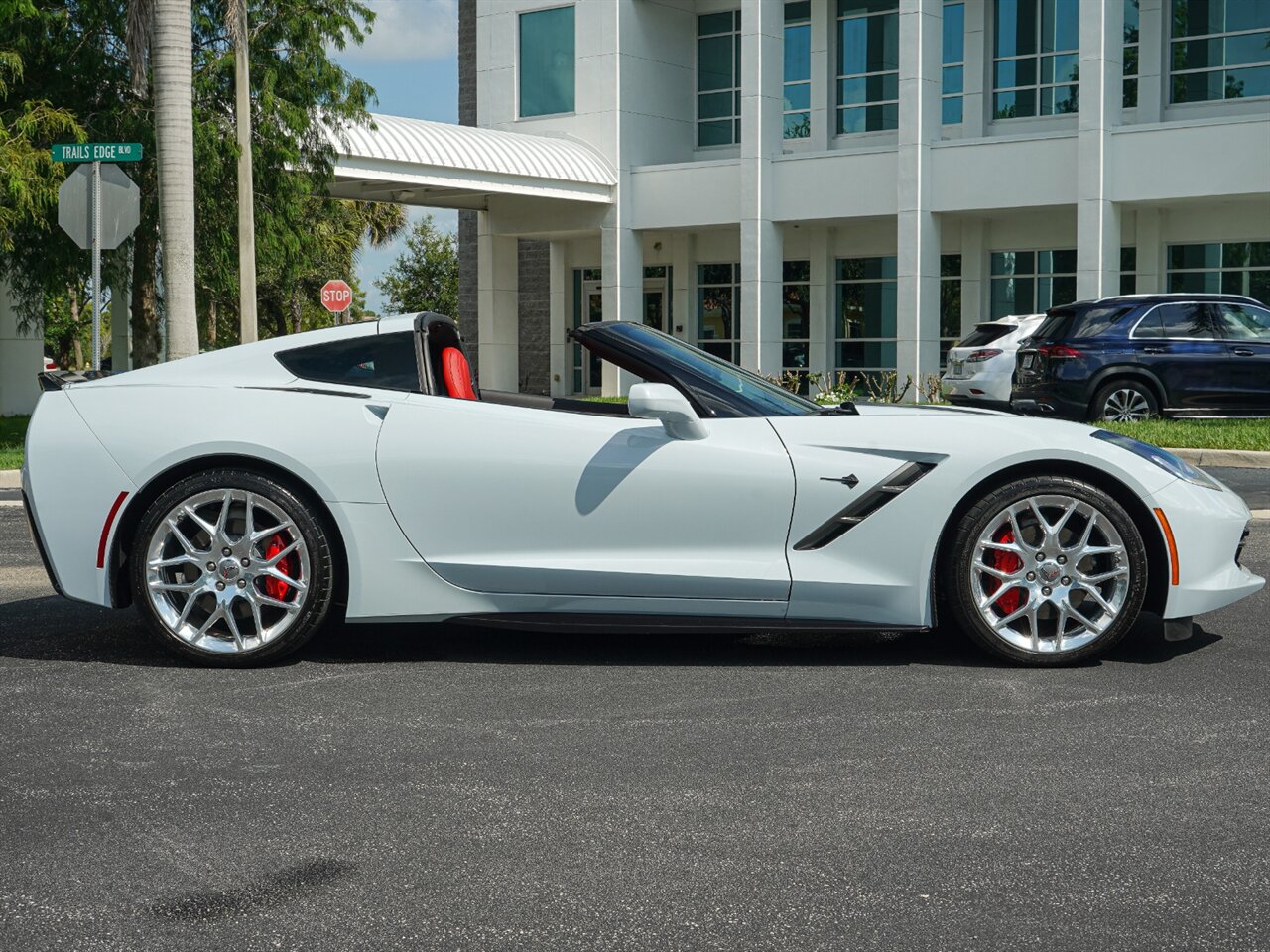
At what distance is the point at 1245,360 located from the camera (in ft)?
59.6

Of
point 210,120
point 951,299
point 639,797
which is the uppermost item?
point 210,120

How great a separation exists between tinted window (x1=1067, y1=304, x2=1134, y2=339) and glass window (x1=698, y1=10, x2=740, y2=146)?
18396mm

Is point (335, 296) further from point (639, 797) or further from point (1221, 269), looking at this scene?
point (639, 797)

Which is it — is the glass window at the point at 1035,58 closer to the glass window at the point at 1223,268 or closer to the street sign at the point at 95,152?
the glass window at the point at 1223,268

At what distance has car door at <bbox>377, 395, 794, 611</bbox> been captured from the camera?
5.69 metres

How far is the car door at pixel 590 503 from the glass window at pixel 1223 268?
25841 mm

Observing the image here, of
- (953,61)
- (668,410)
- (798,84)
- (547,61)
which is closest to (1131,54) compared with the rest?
(953,61)

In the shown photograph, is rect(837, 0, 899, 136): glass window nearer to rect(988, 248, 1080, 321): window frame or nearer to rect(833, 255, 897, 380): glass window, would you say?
rect(833, 255, 897, 380): glass window

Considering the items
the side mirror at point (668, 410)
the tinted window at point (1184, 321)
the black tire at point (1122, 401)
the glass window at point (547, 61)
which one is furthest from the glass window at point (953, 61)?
the side mirror at point (668, 410)

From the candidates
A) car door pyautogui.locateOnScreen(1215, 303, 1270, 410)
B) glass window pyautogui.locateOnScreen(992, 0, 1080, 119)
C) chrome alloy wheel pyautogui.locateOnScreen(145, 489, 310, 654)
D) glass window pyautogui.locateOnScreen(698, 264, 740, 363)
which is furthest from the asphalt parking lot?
glass window pyautogui.locateOnScreen(698, 264, 740, 363)

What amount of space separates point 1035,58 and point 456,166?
37.8 feet

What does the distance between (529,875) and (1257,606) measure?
4545mm

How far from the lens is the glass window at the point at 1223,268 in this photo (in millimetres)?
29344

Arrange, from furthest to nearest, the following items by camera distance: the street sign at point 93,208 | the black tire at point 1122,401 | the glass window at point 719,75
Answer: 1. the glass window at point 719,75
2. the black tire at point 1122,401
3. the street sign at point 93,208
